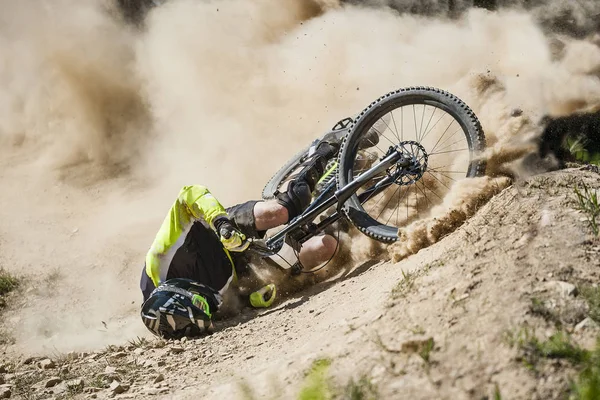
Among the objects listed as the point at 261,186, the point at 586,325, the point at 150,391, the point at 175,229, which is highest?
the point at 261,186

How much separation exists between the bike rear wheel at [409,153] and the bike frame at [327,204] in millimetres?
46

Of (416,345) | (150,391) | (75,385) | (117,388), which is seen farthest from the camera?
(75,385)

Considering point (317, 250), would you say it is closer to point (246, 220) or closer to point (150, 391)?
point (246, 220)

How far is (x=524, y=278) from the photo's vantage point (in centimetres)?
256

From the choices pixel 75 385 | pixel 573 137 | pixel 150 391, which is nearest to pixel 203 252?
pixel 75 385

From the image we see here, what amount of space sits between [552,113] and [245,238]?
3.15 metres

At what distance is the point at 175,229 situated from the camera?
4.95 meters

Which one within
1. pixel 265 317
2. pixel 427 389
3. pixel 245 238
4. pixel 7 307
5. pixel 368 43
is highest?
pixel 368 43

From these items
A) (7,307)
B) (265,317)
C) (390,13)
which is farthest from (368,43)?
(7,307)

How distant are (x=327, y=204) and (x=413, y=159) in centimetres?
79

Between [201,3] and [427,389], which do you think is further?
[201,3]

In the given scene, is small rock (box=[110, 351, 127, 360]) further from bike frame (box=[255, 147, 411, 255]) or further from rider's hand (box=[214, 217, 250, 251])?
bike frame (box=[255, 147, 411, 255])

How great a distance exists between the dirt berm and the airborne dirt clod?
12 mm

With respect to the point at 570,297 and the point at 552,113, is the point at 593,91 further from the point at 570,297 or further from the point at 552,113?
→ the point at 570,297
